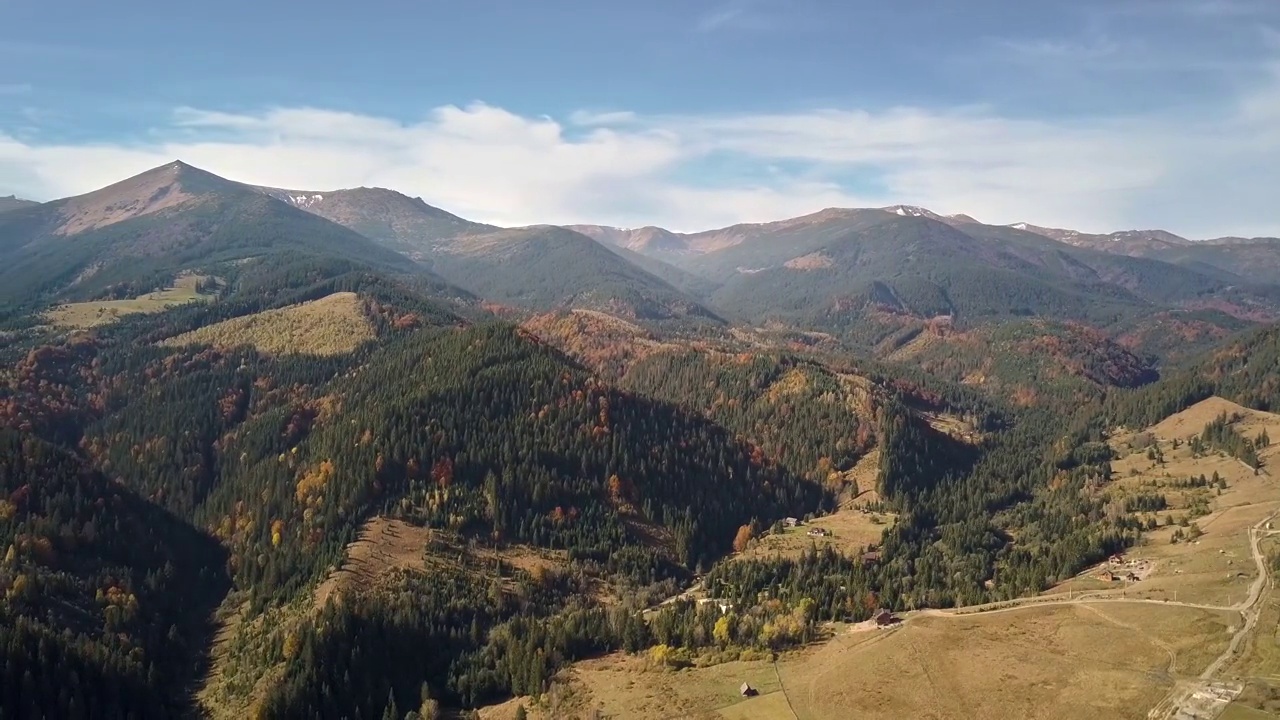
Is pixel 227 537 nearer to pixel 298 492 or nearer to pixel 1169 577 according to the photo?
pixel 298 492

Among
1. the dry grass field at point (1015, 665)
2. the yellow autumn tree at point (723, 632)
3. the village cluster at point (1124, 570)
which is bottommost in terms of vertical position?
the yellow autumn tree at point (723, 632)

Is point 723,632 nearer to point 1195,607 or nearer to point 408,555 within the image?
point 408,555

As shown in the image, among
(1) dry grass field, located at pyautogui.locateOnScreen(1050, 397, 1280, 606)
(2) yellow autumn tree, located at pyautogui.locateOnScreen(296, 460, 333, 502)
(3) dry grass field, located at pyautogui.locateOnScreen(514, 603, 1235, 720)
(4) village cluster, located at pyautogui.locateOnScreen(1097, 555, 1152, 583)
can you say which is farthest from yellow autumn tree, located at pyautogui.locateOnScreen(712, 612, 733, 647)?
(2) yellow autumn tree, located at pyautogui.locateOnScreen(296, 460, 333, 502)

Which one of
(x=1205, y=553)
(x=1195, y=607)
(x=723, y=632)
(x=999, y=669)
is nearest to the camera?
(x=999, y=669)

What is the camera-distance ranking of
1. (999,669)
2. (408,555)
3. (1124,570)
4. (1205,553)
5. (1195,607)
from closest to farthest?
(999,669)
(1195,607)
(1205,553)
(1124,570)
(408,555)

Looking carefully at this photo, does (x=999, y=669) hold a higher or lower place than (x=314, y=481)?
lower

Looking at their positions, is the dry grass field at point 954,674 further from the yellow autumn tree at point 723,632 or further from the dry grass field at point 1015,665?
the yellow autumn tree at point 723,632

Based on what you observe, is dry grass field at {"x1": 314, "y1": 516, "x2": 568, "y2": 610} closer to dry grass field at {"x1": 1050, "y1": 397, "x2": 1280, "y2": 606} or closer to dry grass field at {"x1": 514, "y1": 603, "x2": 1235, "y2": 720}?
dry grass field at {"x1": 514, "y1": 603, "x2": 1235, "y2": 720}

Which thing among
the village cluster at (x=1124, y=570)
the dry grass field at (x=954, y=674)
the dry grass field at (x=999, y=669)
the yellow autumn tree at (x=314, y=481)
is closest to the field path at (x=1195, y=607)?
the dry grass field at (x=999, y=669)

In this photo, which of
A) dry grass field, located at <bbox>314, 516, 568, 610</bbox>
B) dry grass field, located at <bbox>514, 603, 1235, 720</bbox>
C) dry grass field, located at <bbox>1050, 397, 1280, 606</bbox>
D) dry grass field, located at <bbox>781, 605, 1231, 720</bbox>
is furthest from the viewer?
dry grass field, located at <bbox>314, 516, 568, 610</bbox>

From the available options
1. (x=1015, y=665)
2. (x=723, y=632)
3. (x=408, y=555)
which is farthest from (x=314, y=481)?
(x=1015, y=665)

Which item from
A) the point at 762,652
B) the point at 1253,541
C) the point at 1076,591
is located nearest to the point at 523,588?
the point at 762,652
